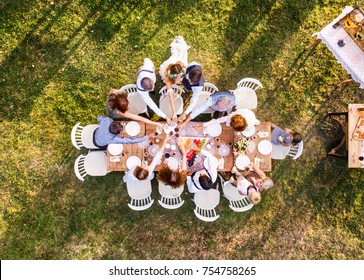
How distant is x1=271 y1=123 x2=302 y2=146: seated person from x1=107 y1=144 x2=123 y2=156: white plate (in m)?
2.90

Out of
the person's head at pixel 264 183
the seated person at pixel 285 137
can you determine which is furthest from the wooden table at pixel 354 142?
the person's head at pixel 264 183

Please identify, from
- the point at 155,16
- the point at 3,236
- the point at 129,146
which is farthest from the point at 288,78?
the point at 3,236

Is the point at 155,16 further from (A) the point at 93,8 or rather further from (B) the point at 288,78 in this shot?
(B) the point at 288,78

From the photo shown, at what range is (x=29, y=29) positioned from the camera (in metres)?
7.13

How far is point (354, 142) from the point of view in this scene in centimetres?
660

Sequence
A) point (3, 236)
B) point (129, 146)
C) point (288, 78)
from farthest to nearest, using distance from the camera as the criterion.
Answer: point (288, 78) < point (3, 236) < point (129, 146)

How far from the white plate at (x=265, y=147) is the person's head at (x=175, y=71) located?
1935 mm

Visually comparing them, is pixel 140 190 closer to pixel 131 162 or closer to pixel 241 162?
pixel 131 162

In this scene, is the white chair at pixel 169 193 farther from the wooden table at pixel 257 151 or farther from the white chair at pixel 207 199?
the wooden table at pixel 257 151

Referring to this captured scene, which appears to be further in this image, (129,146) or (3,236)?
(3,236)

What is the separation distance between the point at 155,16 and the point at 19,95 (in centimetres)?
332

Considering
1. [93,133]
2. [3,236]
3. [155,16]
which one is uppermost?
[155,16]

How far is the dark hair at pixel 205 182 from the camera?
5.53m

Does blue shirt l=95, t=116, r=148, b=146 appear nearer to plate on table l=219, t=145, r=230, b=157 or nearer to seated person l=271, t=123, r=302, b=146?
plate on table l=219, t=145, r=230, b=157
